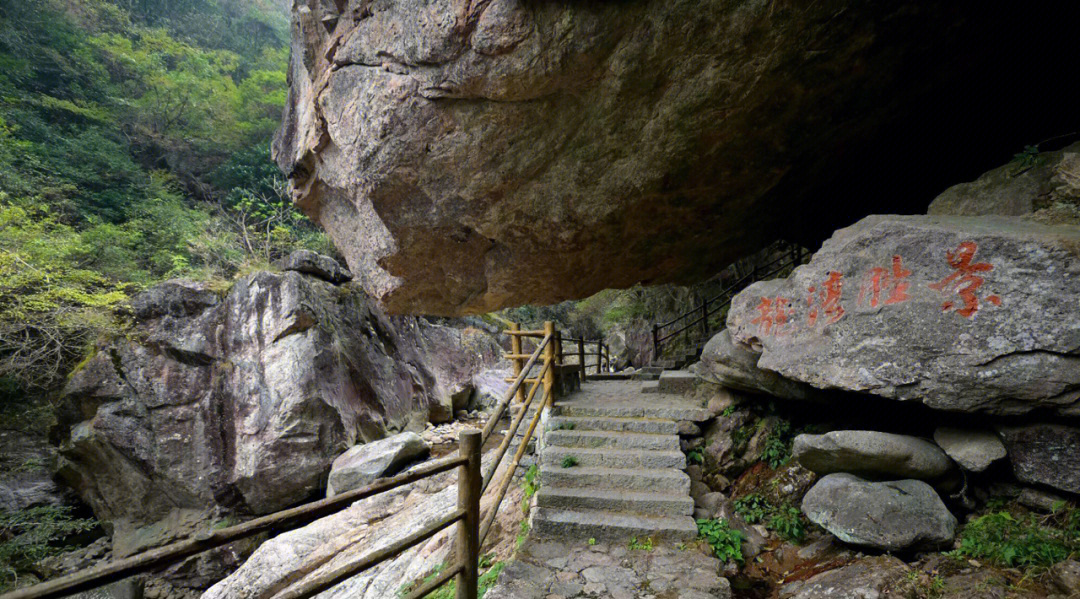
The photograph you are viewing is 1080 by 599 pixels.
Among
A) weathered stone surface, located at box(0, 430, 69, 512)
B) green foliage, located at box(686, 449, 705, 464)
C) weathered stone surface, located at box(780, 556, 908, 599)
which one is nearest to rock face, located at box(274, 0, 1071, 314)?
green foliage, located at box(686, 449, 705, 464)

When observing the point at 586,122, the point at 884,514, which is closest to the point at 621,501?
the point at 884,514

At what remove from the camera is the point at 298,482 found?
306 inches

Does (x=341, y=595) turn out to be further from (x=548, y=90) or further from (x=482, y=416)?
(x=482, y=416)

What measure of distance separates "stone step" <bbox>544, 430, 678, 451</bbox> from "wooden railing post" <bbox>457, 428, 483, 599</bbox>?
234cm

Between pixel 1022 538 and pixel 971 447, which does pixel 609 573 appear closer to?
pixel 1022 538

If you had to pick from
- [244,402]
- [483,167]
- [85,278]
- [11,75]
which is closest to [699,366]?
[483,167]

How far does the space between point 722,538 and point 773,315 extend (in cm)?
205

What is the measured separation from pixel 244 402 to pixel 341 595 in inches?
204

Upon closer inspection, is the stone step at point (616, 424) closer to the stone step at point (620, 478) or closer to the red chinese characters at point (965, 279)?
the stone step at point (620, 478)

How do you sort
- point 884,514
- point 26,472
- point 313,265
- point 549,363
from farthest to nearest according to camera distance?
point 313,265 → point 26,472 → point 549,363 → point 884,514

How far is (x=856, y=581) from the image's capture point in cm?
268

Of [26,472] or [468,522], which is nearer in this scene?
[468,522]

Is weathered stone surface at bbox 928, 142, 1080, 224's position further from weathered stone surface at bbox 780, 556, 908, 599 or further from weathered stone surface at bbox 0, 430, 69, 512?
weathered stone surface at bbox 0, 430, 69, 512

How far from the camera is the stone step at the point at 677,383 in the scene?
583cm
